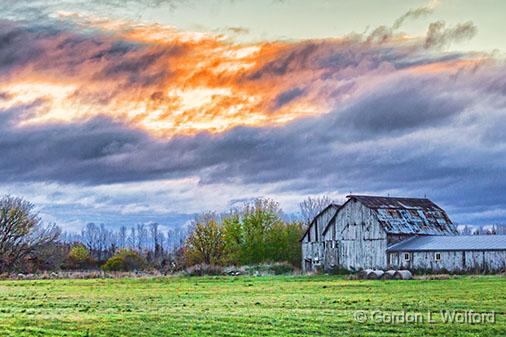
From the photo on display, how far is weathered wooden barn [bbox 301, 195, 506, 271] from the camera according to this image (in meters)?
78.7

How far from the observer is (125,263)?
106 metres

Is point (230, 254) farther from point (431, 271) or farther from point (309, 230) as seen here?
point (431, 271)

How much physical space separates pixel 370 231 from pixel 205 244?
35035 mm

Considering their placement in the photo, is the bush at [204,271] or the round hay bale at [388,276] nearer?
the round hay bale at [388,276]

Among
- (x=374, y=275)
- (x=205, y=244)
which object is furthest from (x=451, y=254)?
(x=205, y=244)

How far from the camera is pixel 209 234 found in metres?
110

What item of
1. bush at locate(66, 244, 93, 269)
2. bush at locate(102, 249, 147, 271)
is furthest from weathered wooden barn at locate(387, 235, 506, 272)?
bush at locate(66, 244, 93, 269)

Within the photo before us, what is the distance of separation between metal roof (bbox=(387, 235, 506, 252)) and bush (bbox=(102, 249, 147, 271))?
132 ft

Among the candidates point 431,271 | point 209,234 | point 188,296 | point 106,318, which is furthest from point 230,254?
point 106,318

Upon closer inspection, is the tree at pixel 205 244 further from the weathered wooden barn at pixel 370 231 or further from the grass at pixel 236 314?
Result: the grass at pixel 236 314

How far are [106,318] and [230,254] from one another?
73.6 m

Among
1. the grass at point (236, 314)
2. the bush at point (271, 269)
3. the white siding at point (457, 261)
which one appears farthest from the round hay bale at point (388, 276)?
the bush at point (271, 269)

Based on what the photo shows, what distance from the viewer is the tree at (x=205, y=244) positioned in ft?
A: 354

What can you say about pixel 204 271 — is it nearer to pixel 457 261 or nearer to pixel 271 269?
pixel 271 269
